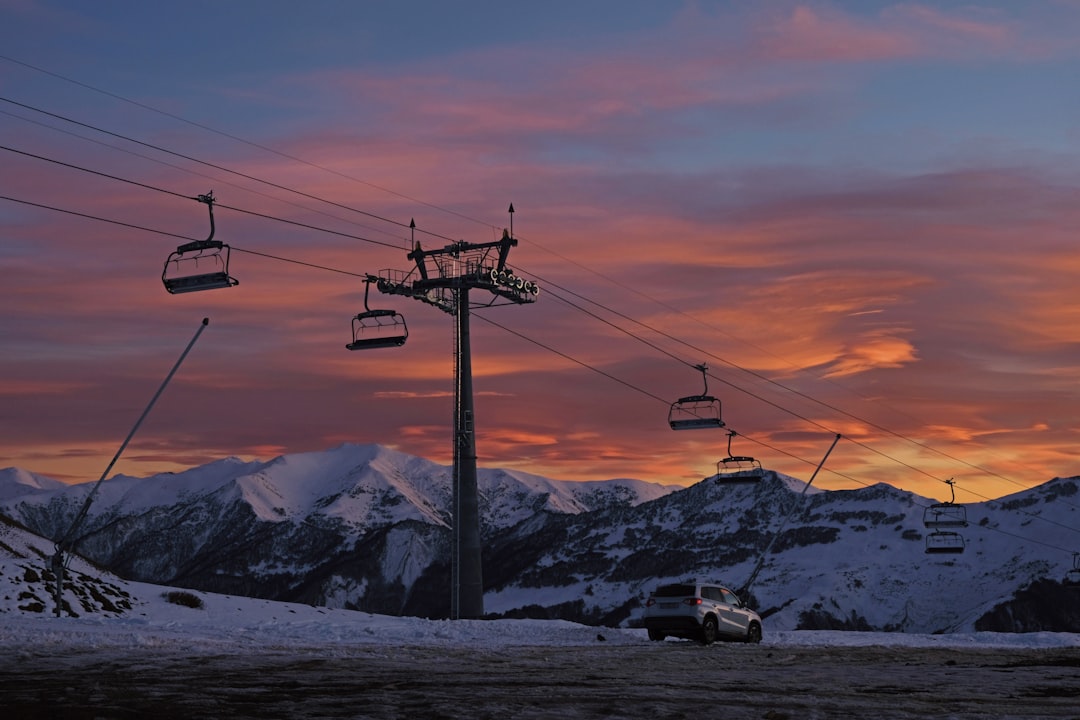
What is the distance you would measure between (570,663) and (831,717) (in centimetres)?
1218

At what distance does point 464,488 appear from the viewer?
235ft

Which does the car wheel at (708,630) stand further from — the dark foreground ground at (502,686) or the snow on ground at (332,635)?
the dark foreground ground at (502,686)

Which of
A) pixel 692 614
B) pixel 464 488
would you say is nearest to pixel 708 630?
pixel 692 614

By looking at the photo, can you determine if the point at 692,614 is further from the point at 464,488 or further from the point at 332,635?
the point at 464,488

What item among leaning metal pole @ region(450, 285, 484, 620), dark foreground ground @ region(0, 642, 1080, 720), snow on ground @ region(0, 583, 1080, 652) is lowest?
dark foreground ground @ region(0, 642, 1080, 720)

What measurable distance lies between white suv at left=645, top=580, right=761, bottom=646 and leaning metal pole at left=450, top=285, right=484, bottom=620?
25.4m

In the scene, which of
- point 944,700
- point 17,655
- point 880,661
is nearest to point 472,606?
point 880,661

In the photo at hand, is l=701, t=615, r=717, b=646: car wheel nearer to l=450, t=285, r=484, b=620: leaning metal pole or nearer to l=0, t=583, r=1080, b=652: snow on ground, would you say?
l=0, t=583, r=1080, b=652: snow on ground

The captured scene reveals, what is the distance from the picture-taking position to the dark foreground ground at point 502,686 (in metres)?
20.3

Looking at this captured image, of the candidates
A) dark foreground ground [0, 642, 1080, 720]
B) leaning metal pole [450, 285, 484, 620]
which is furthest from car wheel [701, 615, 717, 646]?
leaning metal pole [450, 285, 484, 620]

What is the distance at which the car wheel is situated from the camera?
44.4m

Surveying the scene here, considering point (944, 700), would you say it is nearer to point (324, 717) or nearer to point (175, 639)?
point (324, 717)

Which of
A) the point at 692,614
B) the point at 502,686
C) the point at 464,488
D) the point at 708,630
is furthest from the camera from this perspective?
the point at 464,488

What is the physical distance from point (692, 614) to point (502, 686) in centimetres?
2113
